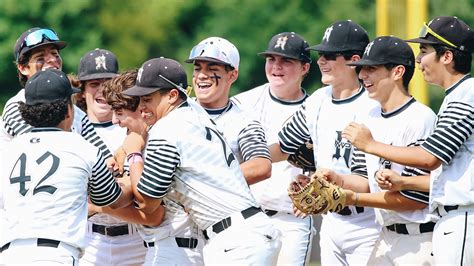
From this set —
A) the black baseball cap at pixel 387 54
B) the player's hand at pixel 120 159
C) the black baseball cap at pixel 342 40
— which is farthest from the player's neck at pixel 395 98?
the player's hand at pixel 120 159

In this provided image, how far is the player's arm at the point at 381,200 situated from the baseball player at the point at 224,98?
33.7 inches

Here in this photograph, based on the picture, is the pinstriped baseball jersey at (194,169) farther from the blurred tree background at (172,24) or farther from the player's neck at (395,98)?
the blurred tree background at (172,24)

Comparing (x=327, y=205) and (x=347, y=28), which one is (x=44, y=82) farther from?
(x=347, y=28)

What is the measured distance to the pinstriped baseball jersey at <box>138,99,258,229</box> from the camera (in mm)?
7383

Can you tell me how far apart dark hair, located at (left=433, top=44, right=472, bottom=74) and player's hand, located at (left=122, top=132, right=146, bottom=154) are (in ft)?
6.93

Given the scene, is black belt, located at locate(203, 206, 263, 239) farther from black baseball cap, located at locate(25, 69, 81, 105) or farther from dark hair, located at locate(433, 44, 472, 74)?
dark hair, located at locate(433, 44, 472, 74)

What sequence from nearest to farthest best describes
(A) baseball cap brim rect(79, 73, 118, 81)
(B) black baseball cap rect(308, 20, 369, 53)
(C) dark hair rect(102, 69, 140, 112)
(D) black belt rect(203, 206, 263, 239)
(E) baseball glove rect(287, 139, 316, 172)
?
(D) black belt rect(203, 206, 263, 239) < (C) dark hair rect(102, 69, 140, 112) < (B) black baseball cap rect(308, 20, 369, 53) < (E) baseball glove rect(287, 139, 316, 172) < (A) baseball cap brim rect(79, 73, 118, 81)

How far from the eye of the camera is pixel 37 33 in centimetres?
888

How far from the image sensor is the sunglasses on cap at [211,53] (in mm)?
8734

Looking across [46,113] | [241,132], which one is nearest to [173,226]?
[241,132]

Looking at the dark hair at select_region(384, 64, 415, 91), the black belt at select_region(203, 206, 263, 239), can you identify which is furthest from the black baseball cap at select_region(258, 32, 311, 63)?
the black belt at select_region(203, 206, 263, 239)

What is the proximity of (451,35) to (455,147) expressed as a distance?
2.63 feet

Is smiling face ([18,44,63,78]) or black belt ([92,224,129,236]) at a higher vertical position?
smiling face ([18,44,63,78])

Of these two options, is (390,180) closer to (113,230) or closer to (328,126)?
(328,126)
